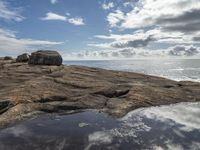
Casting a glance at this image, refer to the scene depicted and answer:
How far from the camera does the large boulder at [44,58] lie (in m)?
49.0

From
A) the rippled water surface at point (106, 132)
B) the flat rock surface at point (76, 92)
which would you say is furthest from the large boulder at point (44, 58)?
the rippled water surface at point (106, 132)

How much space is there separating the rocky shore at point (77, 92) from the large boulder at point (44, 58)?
243cm

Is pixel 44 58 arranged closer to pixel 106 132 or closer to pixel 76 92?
pixel 76 92

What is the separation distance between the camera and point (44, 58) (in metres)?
49.0

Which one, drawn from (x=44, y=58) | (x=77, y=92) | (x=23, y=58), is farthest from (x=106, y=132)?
(x=23, y=58)

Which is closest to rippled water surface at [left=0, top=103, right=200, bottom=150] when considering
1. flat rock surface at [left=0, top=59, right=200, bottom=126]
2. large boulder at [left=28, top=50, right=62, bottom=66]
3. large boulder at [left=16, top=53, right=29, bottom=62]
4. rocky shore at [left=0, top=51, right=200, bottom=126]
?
flat rock surface at [left=0, top=59, right=200, bottom=126]

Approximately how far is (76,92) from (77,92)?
12 centimetres

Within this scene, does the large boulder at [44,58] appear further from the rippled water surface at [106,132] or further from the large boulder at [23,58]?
the rippled water surface at [106,132]

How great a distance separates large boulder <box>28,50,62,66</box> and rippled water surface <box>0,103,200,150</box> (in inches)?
941

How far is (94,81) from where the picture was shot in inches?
1531

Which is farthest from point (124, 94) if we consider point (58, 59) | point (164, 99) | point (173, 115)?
point (58, 59)

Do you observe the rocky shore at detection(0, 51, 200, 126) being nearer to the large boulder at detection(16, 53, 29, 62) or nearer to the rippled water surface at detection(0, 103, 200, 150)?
the rippled water surface at detection(0, 103, 200, 150)

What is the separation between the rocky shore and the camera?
27469mm

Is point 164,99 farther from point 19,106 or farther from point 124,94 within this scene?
point 19,106
